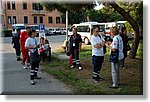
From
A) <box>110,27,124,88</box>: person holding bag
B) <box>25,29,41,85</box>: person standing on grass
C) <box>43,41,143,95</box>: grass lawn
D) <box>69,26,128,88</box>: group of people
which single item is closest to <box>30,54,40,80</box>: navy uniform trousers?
<box>25,29,41,85</box>: person standing on grass

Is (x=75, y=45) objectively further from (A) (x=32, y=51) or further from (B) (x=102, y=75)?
(A) (x=32, y=51)

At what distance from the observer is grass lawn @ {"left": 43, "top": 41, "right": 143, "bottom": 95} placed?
555 cm

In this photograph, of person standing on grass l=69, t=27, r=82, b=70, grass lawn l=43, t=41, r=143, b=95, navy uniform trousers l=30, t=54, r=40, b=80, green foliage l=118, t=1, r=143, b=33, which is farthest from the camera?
person standing on grass l=69, t=27, r=82, b=70

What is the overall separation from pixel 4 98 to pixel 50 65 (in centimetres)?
376

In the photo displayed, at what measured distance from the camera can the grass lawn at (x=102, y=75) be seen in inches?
219

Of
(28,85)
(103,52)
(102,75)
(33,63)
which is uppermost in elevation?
(103,52)

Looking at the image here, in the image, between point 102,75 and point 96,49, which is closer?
point 96,49

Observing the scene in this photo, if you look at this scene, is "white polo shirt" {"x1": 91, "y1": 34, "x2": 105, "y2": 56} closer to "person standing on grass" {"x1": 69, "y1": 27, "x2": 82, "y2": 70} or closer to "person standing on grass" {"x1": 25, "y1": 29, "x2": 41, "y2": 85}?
"person standing on grass" {"x1": 25, "y1": 29, "x2": 41, "y2": 85}

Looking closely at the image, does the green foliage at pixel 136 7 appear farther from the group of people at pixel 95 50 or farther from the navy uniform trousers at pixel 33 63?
the navy uniform trousers at pixel 33 63

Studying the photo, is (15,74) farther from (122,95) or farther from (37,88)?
(122,95)

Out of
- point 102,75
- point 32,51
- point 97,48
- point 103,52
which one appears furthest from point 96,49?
point 32,51

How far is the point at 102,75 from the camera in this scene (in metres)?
6.89

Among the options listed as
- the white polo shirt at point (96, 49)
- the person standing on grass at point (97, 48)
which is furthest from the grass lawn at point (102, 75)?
the white polo shirt at point (96, 49)

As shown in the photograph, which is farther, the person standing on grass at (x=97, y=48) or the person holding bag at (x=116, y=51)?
the person standing on grass at (x=97, y=48)
